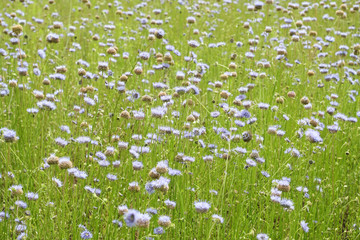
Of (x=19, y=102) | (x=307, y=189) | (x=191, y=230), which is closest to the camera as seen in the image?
(x=191, y=230)

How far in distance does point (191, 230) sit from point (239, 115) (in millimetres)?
907

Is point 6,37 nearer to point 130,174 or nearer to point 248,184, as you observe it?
point 130,174

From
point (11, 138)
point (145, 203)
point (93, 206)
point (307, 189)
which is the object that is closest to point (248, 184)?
point (307, 189)

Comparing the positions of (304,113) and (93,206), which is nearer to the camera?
(93,206)

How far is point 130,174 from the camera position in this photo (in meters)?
2.35

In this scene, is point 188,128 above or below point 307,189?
above

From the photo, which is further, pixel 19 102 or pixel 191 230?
pixel 19 102

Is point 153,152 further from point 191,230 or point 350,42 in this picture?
point 350,42

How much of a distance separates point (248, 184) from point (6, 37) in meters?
4.29

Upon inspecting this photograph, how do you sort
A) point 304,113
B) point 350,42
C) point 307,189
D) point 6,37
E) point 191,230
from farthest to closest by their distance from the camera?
point 350,42 < point 6,37 < point 304,113 < point 307,189 < point 191,230

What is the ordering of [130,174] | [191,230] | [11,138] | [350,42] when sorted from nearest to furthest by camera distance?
[11,138] → [191,230] → [130,174] → [350,42]

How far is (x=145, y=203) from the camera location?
6.25 feet

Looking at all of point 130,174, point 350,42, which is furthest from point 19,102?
point 350,42

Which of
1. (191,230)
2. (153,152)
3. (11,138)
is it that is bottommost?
(191,230)
